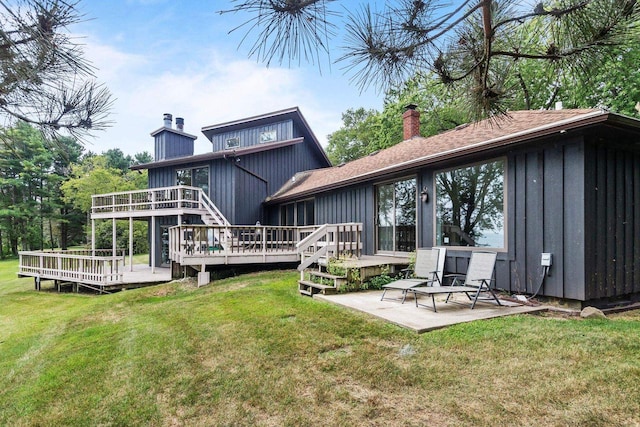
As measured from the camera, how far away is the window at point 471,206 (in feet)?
19.3

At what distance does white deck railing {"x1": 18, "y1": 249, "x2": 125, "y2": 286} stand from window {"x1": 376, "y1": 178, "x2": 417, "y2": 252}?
8122 mm

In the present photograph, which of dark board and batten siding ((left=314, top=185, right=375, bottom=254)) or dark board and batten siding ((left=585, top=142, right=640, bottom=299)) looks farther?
dark board and batten siding ((left=314, top=185, right=375, bottom=254))

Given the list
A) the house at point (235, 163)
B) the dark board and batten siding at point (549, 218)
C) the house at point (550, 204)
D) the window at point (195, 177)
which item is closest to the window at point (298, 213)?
the house at point (235, 163)

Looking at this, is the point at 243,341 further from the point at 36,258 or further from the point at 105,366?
the point at 36,258

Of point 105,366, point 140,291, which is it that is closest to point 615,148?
point 105,366

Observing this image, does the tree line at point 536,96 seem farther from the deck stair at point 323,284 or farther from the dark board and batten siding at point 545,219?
the deck stair at point 323,284

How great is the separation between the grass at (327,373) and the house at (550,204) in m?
0.84

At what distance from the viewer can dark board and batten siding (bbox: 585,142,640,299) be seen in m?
4.80

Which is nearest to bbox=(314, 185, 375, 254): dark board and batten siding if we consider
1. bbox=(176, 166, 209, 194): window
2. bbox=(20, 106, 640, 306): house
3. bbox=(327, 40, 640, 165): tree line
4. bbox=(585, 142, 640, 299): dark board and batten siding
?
bbox=(20, 106, 640, 306): house

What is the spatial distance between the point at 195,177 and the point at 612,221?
47.3 feet

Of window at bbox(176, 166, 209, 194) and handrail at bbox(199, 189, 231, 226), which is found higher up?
window at bbox(176, 166, 209, 194)

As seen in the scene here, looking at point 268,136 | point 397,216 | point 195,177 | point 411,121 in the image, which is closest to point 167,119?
point 195,177

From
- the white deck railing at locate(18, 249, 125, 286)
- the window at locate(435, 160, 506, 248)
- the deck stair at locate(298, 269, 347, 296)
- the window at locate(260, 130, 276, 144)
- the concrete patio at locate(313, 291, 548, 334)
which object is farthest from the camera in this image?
the window at locate(260, 130, 276, 144)

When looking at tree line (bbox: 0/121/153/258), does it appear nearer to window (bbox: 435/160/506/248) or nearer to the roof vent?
the roof vent
